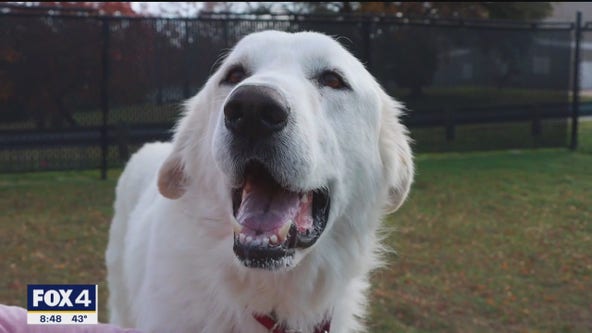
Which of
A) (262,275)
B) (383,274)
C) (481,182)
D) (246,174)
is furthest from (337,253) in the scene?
(481,182)

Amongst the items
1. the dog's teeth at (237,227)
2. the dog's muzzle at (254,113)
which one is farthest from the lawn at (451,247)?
the dog's muzzle at (254,113)

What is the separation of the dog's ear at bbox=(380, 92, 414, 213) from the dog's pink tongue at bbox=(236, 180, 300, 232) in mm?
730

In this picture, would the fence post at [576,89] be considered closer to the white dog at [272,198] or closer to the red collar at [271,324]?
the white dog at [272,198]

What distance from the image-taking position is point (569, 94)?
1375 cm

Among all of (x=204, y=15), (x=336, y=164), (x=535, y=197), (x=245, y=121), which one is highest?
(x=204, y=15)

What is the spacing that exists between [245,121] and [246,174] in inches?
9.7

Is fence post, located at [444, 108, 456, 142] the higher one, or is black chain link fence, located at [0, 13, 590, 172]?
black chain link fence, located at [0, 13, 590, 172]

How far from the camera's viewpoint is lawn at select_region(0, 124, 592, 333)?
4508mm

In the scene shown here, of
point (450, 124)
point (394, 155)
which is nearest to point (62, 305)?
point (394, 155)


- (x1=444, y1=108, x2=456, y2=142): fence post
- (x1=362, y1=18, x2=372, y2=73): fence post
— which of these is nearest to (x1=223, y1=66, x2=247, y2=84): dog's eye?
(x1=362, y1=18, x2=372, y2=73): fence post

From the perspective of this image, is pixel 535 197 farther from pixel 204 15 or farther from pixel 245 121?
pixel 245 121

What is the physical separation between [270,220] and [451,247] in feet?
14.6

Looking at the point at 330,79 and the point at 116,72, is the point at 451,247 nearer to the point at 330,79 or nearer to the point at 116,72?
the point at 330,79

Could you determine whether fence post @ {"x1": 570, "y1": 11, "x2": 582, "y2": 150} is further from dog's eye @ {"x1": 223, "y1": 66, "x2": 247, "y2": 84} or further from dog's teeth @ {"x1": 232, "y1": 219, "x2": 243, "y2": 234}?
dog's teeth @ {"x1": 232, "y1": 219, "x2": 243, "y2": 234}
